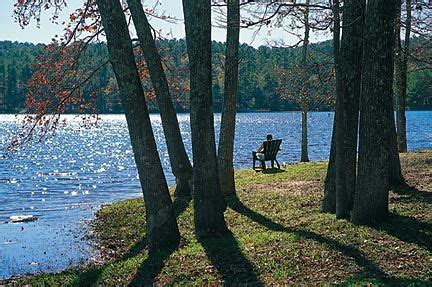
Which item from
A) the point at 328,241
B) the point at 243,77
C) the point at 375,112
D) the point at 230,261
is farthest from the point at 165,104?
the point at 243,77

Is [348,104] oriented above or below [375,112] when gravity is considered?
above

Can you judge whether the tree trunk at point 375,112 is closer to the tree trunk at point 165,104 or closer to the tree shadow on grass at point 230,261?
the tree shadow on grass at point 230,261

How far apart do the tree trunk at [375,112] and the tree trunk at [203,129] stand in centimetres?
255

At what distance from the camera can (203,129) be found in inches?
384

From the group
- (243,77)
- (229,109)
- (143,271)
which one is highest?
(243,77)

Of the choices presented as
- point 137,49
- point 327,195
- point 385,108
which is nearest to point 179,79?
point 137,49

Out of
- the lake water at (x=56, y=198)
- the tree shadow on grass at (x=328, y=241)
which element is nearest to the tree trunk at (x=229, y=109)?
the tree shadow on grass at (x=328, y=241)

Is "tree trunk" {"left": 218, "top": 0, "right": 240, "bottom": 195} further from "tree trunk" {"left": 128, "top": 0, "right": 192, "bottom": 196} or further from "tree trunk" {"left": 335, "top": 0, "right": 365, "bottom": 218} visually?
"tree trunk" {"left": 335, "top": 0, "right": 365, "bottom": 218}

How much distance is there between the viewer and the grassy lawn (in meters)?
7.03

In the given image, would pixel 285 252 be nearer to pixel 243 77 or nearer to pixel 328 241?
pixel 328 241

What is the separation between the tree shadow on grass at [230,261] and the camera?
7336 millimetres

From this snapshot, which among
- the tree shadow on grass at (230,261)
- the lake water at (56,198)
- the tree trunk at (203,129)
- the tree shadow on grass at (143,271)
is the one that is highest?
the tree trunk at (203,129)

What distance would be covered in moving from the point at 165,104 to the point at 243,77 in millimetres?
91775

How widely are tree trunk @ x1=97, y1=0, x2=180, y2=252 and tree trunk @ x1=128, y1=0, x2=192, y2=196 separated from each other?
3312 mm
